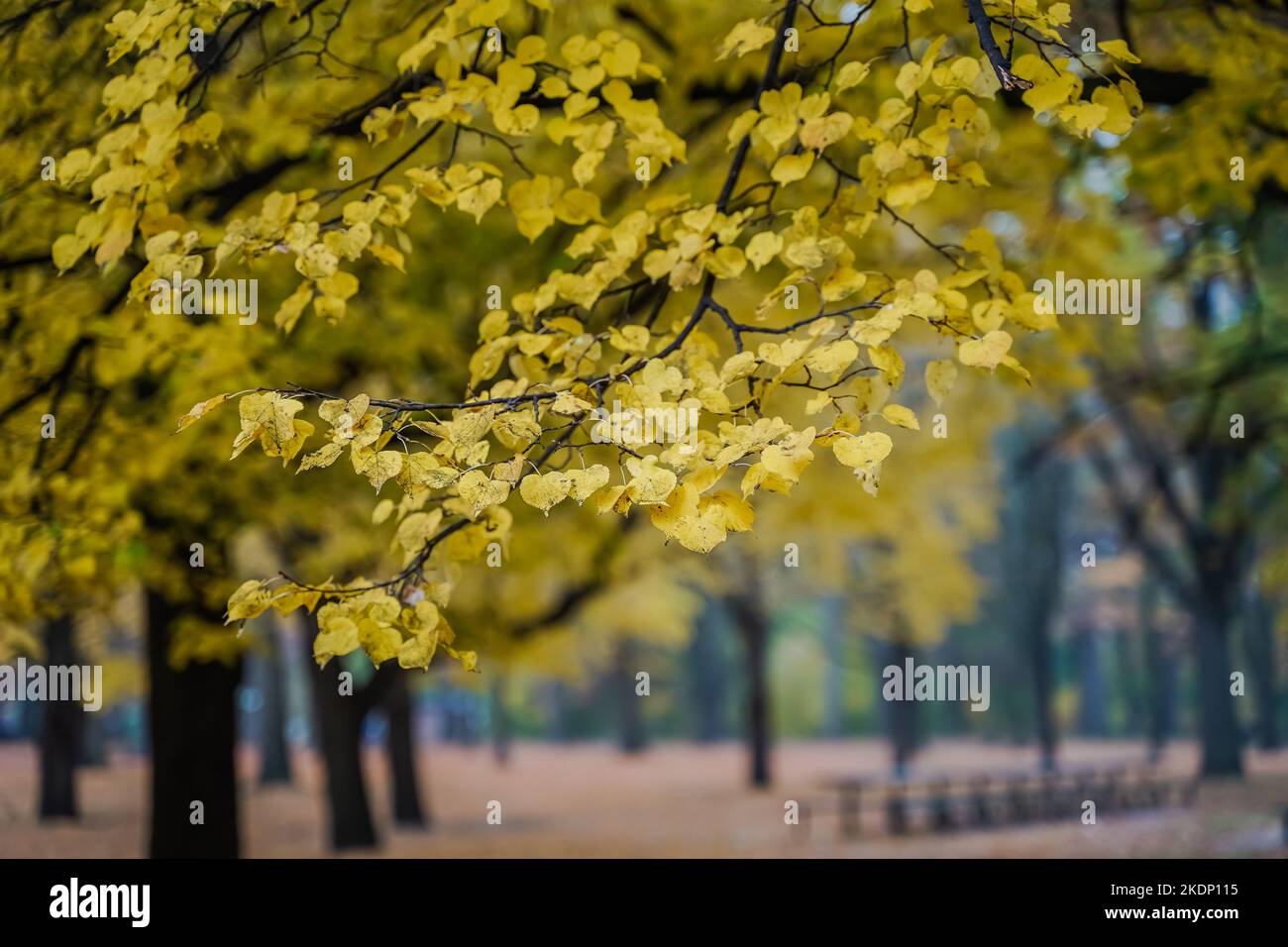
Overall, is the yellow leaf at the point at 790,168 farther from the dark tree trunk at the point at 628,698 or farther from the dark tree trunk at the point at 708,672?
the dark tree trunk at the point at 708,672

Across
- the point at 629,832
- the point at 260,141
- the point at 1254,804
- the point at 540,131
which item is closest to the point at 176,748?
the point at 260,141

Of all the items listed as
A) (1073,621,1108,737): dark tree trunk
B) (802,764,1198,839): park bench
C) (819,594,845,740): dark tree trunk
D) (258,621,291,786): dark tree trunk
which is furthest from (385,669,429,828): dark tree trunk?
(1073,621,1108,737): dark tree trunk

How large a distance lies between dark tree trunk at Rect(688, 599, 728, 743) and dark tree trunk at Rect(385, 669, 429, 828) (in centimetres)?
2112

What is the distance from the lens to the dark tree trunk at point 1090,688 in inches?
1607

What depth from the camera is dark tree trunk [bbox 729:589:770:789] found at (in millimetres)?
22375

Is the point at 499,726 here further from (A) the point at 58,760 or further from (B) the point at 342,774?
(B) the point at 342,774

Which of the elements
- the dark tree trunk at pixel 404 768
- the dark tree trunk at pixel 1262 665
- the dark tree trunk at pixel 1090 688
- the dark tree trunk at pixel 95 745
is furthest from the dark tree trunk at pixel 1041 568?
the dark tree trunk at pixel 95 745

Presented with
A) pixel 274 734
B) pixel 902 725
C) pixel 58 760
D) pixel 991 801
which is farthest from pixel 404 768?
pixel 902 725

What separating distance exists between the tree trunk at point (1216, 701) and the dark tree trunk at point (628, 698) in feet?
58.2

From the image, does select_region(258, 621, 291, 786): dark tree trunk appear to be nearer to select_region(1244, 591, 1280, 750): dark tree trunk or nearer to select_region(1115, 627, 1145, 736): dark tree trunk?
select_region(1244, 591, 1280, 750): dark tree trunk

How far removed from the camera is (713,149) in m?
7.90
